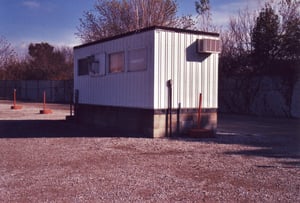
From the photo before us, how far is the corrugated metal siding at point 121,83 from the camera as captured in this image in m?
11.1

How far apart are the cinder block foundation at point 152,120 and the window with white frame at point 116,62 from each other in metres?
1.21

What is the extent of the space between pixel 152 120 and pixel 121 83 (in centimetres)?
206

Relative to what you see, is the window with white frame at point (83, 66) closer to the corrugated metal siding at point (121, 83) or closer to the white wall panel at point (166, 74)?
the corrugated metal siding at point (121, 83)

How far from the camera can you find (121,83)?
12430 millimetres

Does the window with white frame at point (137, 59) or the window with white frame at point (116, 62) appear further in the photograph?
the window with white frame at point (116, 62)

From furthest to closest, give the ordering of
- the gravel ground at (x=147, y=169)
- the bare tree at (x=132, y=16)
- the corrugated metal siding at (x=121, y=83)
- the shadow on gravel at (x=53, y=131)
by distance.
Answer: the bare tree at (x=132, y=16), the shadow on gravel at (x=53, y=131), the corrugated metal siding at (x=121, y=83), the gravel ground at (x=147, y=169)

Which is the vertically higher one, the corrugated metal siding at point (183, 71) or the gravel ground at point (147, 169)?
the corrugated metal siding at point (183, 71)

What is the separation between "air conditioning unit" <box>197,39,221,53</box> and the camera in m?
11.4

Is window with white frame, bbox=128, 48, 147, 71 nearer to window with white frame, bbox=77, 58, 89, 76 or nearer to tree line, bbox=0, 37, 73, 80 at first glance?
window with white frame, bbox=77, 58, 89, 76

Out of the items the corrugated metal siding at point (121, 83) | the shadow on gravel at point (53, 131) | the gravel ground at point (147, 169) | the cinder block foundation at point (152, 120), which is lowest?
the gravel ground at point (147, 169)

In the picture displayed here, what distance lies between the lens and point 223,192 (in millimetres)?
5555

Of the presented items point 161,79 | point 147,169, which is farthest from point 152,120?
point 147,169

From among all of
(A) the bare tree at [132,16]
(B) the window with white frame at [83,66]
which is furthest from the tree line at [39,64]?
(B) the window with white frame at [83,66]

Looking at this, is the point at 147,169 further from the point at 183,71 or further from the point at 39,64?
the point at 39,64
